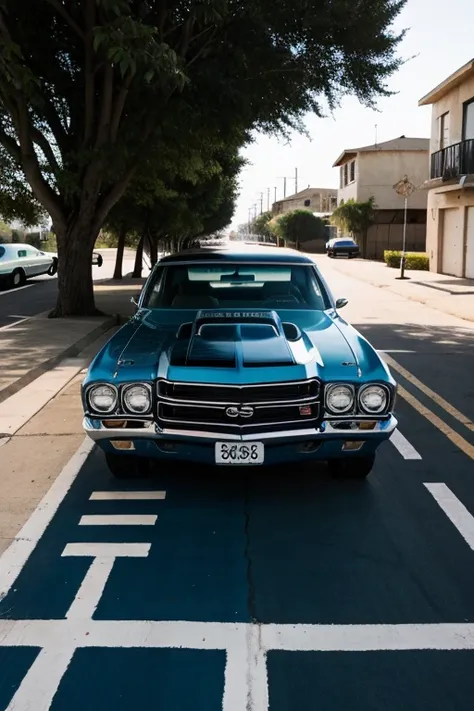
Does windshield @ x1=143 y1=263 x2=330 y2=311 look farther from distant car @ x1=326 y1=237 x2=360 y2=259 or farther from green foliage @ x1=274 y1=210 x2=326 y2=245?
green foliage @ x1=274 y1=210 x2=326 y2=245

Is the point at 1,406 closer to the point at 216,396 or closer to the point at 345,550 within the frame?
A: the point at 216,396

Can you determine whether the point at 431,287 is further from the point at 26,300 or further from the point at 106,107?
the point at 106,107

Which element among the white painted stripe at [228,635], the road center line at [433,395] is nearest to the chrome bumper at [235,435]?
the white painted stripe at [228,635]

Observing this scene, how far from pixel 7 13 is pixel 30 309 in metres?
8.35

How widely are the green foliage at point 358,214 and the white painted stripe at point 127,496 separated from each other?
46676 mm

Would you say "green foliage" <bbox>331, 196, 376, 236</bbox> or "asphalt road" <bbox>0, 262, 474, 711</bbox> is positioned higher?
"green foliage" <bbox>331, 196, 376, 236</bbox>

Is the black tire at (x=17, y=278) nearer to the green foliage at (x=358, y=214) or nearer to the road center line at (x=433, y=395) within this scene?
the road center line at (x=433, y=395)

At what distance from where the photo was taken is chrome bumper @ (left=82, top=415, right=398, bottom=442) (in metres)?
4.64

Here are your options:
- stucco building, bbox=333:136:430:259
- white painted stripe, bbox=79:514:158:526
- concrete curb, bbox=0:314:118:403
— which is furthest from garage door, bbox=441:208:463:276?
white painted stripe, bbox=79:514:158:526

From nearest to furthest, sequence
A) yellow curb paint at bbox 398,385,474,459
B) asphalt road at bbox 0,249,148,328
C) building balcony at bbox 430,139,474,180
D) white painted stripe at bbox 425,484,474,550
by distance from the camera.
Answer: white painted stripe at bbox 425,484,474,550 → yellow curb paint at bbox 398,385,474,459 → asphalt road at bbox 0,249,148,328 → building balcony at bbox 430,139,474,180

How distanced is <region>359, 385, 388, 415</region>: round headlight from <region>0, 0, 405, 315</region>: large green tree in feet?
26.4

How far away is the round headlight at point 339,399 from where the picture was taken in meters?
4.73

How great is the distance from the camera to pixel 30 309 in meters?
19.1

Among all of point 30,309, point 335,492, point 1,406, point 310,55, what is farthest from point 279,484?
point 30,309
